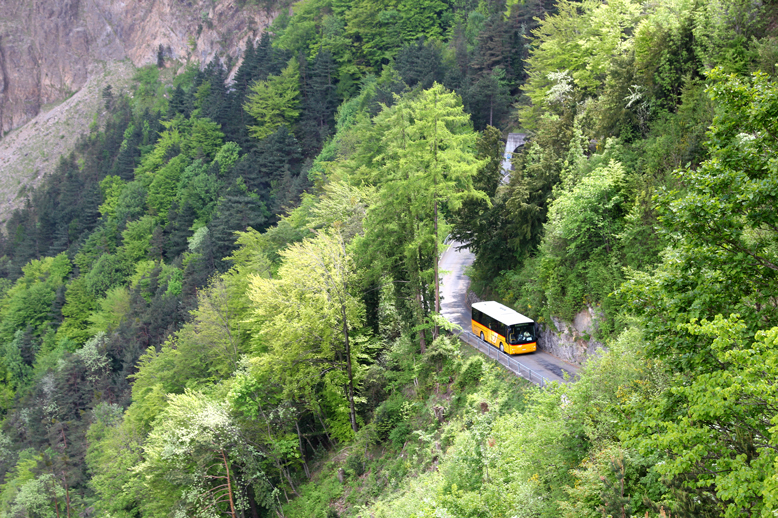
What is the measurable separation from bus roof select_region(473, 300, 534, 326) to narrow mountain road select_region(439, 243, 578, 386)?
1.24m

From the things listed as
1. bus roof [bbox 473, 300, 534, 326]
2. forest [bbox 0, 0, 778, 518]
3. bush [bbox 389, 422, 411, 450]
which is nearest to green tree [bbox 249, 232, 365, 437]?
forest [bbox 0, 0, 778, 518]

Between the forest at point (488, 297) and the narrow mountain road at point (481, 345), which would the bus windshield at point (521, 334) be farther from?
the forest at point (488, 297)

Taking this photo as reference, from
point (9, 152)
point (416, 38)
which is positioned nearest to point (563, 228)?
point (416, 38)

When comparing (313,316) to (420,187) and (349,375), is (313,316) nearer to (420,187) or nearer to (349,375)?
(349,375)

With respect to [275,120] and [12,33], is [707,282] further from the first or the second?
[12,33]

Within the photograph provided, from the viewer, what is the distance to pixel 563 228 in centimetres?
2012

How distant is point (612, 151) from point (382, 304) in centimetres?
1196

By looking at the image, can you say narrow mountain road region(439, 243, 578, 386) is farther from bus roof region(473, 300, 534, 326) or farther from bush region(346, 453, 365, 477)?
bush region(346, 453, 365, 477)

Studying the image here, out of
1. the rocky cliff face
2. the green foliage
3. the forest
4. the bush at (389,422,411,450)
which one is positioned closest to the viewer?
the forest

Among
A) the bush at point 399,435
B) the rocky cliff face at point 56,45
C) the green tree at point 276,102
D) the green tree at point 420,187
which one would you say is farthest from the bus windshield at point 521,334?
the rocky cliff face at point 56,45

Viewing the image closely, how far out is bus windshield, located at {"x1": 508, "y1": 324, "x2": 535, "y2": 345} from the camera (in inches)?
844

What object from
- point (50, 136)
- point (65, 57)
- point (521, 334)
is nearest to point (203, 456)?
point (521, 334)

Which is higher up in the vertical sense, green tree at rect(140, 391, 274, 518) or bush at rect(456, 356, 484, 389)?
bush at rect(456, 356, 484, 389)

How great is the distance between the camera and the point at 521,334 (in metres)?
21.5
